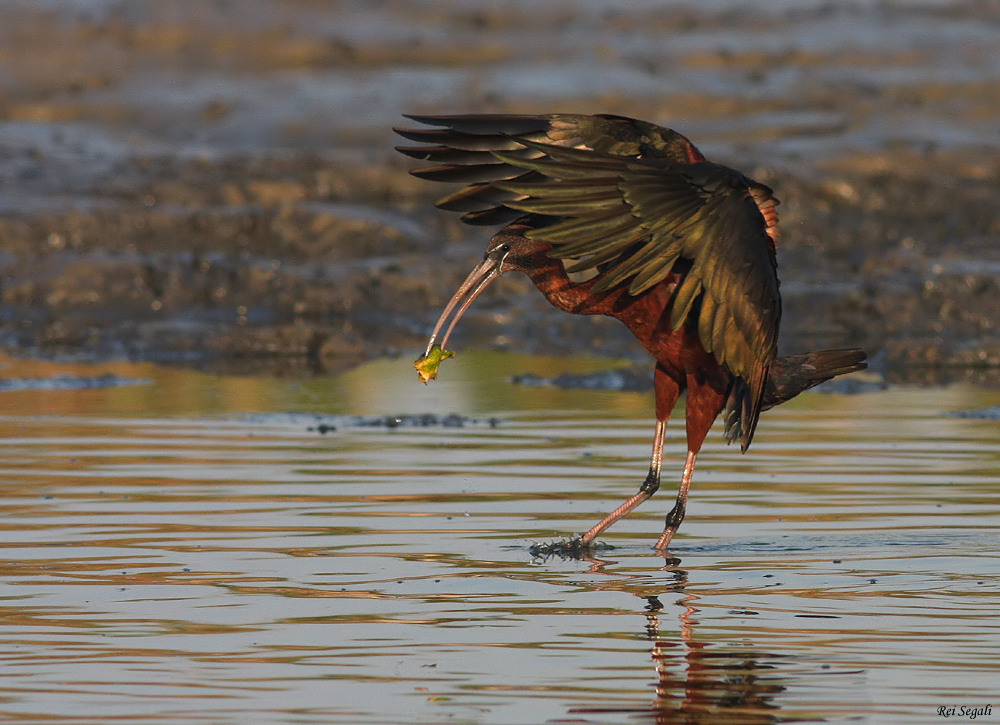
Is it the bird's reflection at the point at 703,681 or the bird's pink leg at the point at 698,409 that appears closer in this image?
the bird's reflection at the point at 703,681

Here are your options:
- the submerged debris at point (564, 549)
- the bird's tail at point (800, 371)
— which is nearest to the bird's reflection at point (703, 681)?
the submerged debris at point (564, 549)

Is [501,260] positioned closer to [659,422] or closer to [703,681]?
[659,422]

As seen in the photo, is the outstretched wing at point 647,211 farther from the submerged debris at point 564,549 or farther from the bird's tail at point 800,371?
the submerged debris at point 564,549

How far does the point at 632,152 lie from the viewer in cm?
876

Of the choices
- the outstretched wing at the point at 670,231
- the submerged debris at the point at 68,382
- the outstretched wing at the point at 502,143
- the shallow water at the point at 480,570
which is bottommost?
the shallow water at the point at 480,570

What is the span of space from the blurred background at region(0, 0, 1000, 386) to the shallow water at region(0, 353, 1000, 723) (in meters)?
4.15

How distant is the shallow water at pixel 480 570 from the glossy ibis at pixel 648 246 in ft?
2.33

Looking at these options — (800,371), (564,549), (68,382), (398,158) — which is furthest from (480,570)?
(398,158)

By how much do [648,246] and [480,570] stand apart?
1474mm

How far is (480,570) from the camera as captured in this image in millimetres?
8008

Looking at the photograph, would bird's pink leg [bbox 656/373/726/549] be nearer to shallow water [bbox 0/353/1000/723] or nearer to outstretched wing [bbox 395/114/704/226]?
shallow water [bbox 0/353/1000/723]

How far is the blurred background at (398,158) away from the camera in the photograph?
18391 mm

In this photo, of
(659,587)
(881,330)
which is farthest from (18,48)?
(659,587)

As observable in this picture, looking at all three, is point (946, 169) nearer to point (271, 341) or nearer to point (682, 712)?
point (271, 341)
